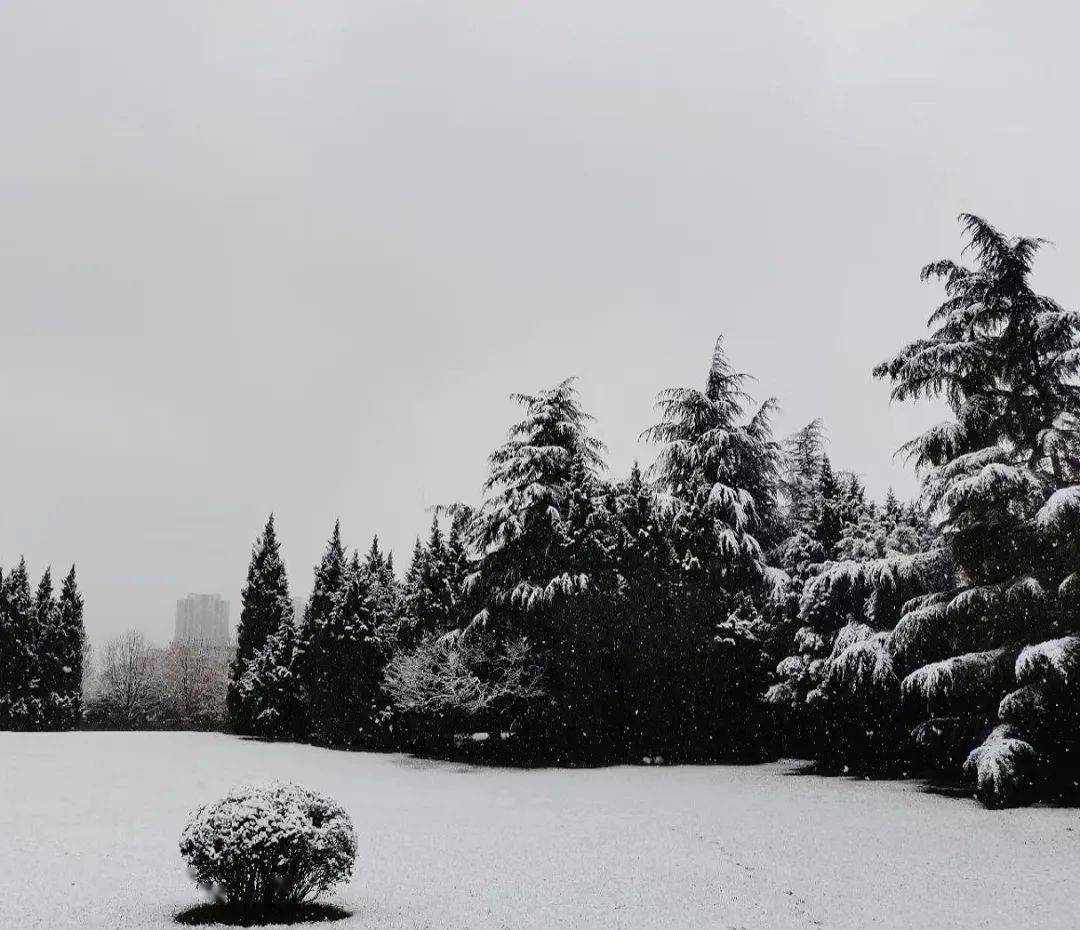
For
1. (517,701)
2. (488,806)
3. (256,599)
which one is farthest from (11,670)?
(488,806)

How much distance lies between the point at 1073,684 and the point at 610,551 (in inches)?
578

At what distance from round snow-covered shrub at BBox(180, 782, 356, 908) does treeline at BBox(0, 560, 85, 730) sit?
50.9 metres

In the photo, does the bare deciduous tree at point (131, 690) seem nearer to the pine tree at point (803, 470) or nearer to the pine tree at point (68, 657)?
the pine tree at point (68, 657)

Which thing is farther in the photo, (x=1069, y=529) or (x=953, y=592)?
(x=953, y=592)

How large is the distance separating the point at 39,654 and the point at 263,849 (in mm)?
53069

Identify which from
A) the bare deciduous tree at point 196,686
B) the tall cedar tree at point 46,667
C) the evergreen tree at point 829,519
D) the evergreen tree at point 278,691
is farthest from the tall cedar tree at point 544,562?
the tall cedar tree at point 46,667

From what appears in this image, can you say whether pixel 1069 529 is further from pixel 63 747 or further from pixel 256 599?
pixel 256 599

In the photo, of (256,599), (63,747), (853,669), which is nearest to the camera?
(853,669)

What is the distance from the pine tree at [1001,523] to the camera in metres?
14.9

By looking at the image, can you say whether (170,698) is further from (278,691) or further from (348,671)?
(348,671)

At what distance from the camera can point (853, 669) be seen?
64.8 feet

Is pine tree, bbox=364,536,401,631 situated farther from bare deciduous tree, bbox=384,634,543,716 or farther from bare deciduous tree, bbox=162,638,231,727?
bare deciduous tree, bbox=162,638,231,727

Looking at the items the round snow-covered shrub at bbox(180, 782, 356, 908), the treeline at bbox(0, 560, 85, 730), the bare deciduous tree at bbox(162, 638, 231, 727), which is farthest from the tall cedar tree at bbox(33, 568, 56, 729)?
the round snow-covered shrub at bbox(180, 782, 356, 908)

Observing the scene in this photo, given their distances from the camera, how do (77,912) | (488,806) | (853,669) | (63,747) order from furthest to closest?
(63,747) → (853,669) → (488,806) → (77,912)
